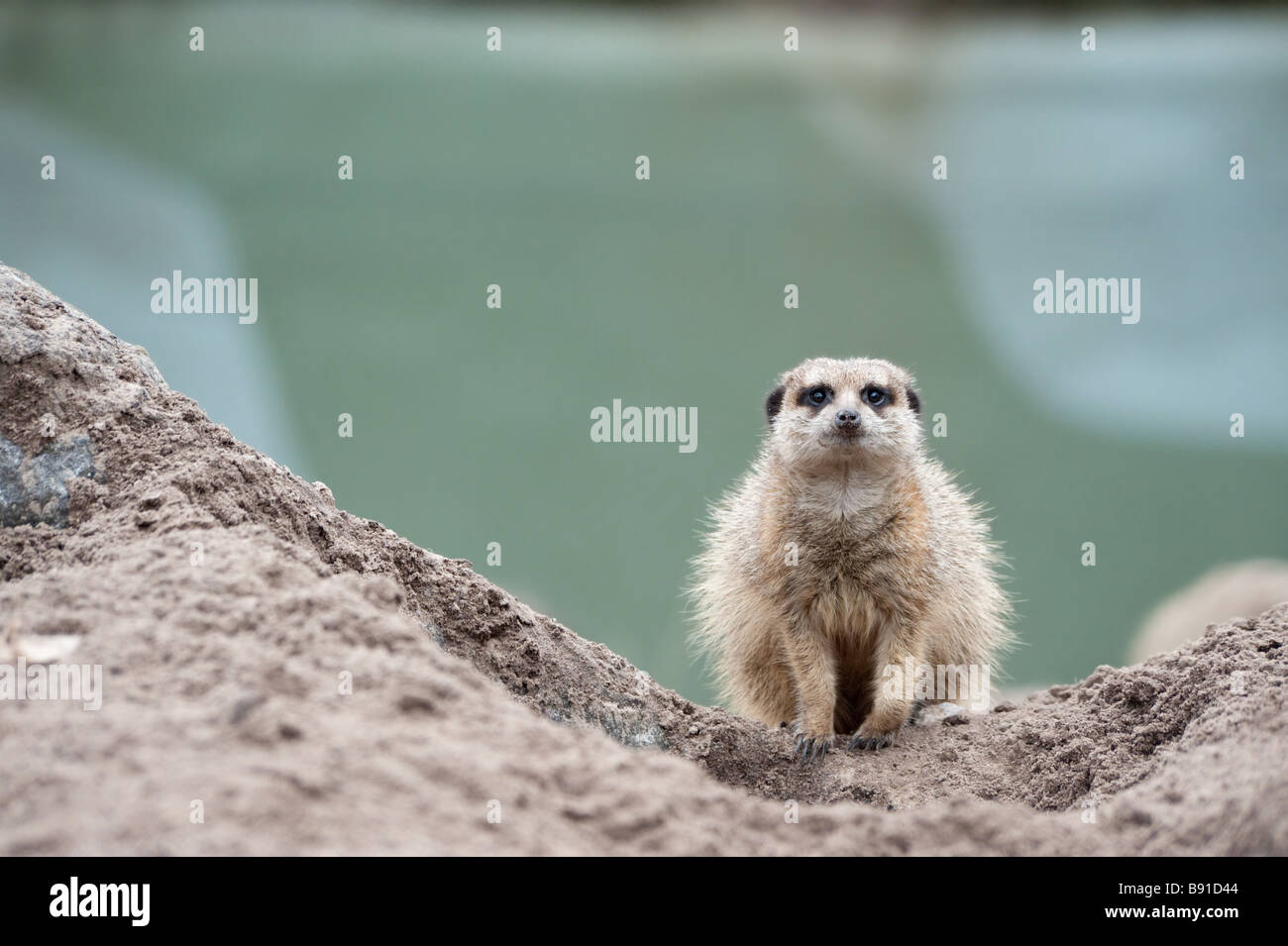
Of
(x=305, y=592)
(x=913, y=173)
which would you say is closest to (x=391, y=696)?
(x=305, y=592)

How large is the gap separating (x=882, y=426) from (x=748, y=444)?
3.44 m

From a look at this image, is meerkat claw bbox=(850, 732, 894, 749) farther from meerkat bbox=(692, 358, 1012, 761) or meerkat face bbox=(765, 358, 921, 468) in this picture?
meerkat face bbox=(765, 358, 921, 468)

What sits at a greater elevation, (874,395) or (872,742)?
(874,395)

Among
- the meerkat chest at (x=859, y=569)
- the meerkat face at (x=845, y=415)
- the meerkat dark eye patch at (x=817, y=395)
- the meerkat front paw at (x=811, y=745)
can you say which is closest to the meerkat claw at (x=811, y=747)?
the meerkat front paw at (x=811, y=745)

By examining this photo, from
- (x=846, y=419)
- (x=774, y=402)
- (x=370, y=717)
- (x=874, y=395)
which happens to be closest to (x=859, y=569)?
(x=846, y=419)

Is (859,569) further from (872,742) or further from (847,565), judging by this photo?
(872,742)

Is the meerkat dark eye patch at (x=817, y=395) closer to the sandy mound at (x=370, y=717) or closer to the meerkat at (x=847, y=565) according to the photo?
the meerkat at (x=847, y=565)

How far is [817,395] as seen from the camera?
11.0 ft

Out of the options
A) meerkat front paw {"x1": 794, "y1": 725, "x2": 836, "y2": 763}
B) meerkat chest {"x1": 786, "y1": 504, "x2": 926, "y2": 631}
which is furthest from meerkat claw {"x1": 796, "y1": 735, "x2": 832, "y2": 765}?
meerkat chest {"x1": 786, "y1": 504, "x2": 926, "y2": 631}

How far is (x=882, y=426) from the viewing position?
320 cm

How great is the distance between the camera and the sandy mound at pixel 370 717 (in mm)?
1344

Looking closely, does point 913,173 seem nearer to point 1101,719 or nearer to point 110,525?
point 1101,719

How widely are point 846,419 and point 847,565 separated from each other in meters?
0.41
